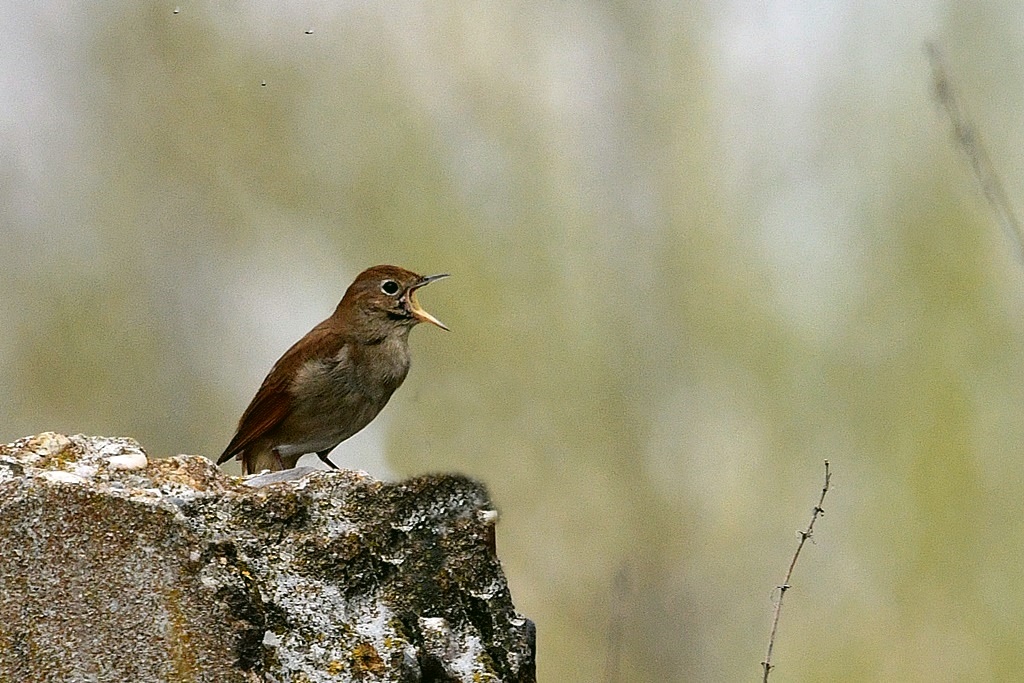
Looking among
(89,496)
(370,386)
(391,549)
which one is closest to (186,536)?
(89,496)

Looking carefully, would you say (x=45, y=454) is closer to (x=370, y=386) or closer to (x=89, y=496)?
(x=89, y=496)

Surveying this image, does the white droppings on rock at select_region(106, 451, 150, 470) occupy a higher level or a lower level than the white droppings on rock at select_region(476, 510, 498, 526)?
higher

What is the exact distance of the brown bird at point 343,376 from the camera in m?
5.26

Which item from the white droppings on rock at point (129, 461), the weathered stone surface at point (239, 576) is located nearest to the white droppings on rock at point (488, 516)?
the weathered stone surface at point (239, 576)

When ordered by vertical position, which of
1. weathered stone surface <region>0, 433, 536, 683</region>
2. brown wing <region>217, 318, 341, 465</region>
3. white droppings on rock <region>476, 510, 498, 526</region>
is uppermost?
brown wing <region>217, 318, 341, 465</region>

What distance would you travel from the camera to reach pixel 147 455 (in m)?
2.44

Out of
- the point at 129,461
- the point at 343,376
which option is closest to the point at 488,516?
the point at 129,461

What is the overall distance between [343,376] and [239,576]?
3.19 meters

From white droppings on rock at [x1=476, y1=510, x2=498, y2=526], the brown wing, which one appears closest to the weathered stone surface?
white droppings on rock at [x1=476, y1=510, x2=498, y2=526]

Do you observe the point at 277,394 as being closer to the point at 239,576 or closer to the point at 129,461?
the point at 129,461

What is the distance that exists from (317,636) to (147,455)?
0.47m

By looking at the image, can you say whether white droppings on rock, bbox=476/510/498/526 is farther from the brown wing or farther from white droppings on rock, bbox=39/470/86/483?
the brown wing

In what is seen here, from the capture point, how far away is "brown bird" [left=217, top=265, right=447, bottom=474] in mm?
5262

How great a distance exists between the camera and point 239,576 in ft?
7.23
